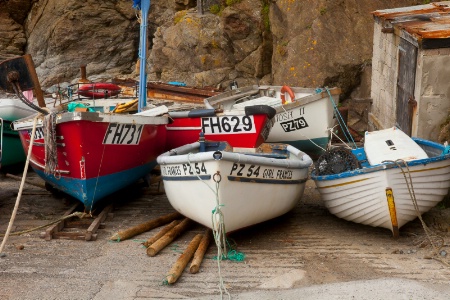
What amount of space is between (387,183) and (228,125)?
319 centimetres

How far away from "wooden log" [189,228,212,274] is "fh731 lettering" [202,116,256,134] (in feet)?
6.80

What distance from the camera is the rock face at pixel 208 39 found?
18172 mm

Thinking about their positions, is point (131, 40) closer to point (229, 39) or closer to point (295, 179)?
point (229, 39)

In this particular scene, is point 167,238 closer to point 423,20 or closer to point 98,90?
point 423,20

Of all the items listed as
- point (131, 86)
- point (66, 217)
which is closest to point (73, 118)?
point (66, 217)

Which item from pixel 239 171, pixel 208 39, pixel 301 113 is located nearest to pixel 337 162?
pixel 239 171

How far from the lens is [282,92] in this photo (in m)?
15.0

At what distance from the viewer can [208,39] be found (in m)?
22.2

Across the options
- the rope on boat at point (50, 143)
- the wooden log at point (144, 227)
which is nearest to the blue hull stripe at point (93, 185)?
the rope on boat at point (50, 143)

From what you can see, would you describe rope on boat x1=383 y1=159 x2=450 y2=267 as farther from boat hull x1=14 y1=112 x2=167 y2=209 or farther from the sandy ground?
boat hull x1=14 y1=112 x2=167 y2=209

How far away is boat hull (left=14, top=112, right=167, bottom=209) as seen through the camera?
9.55m

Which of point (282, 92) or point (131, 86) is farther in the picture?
point (131, 86)

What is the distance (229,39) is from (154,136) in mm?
11484

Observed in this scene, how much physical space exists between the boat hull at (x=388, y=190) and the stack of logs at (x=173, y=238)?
1869 millimetres
